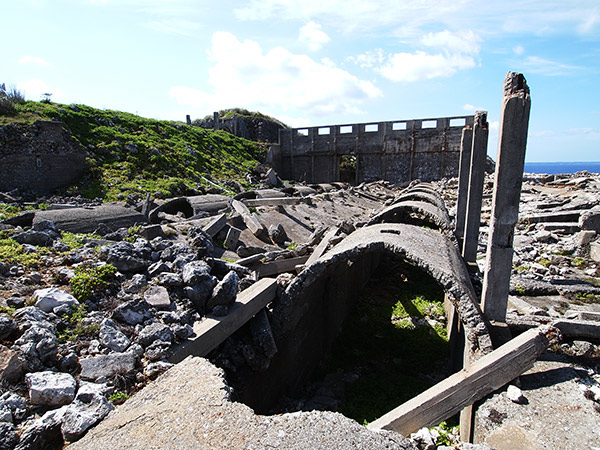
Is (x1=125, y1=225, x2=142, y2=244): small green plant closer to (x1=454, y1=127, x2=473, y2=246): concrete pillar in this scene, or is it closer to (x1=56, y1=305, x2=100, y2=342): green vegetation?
(x1=56, y1=305, x2=100, y2=342): green vegetation

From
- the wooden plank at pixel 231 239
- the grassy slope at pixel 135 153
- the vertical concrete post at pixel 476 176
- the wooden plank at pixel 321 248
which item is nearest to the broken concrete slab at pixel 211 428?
the wooden plank at pixel 321 248

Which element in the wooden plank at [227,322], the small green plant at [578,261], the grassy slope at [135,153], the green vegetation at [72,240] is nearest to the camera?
the wooden plank at [227,322]

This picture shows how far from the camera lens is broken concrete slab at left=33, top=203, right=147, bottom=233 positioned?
701 cm

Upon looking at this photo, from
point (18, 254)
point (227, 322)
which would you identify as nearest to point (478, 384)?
point (227, 322)

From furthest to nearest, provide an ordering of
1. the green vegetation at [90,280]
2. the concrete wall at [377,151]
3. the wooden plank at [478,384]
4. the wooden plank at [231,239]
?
the concrete wall at [377,151] → the wooden plank at [231,239] → the green vegetation at [90,280] → the wooden plank at [478,384]

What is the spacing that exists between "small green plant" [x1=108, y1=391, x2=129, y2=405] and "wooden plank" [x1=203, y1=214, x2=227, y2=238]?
190 inches

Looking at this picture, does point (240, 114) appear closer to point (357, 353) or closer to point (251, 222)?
point (251, 222)

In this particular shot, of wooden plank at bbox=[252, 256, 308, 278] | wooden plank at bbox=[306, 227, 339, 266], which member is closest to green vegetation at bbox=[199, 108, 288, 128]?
wooden plank at bbox=[306, 227, 339, 266]

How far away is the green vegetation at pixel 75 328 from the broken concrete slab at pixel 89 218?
3.70 m

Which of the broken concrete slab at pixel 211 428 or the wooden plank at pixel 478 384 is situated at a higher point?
the broken concrete slab at pixel 211 428

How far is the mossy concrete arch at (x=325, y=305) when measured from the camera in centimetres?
415

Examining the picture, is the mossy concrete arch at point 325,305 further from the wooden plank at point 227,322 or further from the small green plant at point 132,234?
the small green plant at point 132,234

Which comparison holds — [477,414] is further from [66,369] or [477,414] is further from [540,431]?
[66,369]

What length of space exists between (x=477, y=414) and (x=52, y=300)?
428 centimetres
